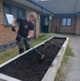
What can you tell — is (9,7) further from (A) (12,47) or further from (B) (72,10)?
(B) (72,10)

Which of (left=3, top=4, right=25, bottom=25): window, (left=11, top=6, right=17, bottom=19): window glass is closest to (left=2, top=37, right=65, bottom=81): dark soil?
(left=3, top=4, right=25, bottom=25): window

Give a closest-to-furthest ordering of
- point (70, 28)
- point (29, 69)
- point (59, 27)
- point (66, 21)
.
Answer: point (29, 69) < point (70, 28) < point (66, 21) < point (59, 27)

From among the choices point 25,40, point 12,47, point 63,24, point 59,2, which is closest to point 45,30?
point 63,24

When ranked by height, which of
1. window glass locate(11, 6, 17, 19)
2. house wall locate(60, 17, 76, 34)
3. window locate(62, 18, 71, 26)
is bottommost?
house wall locate(60, 17, 76, 34)

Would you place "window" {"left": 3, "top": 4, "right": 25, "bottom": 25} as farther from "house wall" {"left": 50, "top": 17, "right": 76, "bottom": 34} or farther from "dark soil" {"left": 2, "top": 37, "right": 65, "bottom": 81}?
"house wall" {"left": 50, "top": 17, "right": 76, "bottom": 34}

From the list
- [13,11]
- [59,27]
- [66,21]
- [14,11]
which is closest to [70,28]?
[66,21]

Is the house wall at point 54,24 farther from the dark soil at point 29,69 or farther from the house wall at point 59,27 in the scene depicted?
the dark soil at point 29,69

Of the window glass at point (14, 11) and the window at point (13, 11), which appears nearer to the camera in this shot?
the window at point (13, 11)

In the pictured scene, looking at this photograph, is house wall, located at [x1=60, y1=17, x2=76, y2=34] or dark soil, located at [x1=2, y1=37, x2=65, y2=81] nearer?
dark soil, located at [x1=2, y1=37, x2=65, y2=81]

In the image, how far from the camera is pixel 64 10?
797 inches

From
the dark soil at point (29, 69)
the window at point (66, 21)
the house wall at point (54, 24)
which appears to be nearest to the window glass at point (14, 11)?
the dark soil at point (29, 69)

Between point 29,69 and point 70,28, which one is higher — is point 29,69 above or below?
above

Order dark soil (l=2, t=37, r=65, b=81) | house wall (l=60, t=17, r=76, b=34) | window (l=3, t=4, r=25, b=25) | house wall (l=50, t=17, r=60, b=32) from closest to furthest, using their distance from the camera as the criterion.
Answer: dark soil (l=2, t=37, r=65, b=81)
window (l=3, t=4, r=25, b=25)
house wall (l=60, t=17, r=76, b=34)
house wall (l=50, t=17, r=60, b=32)

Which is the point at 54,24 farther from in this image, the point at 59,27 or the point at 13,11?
the point at 13,11
